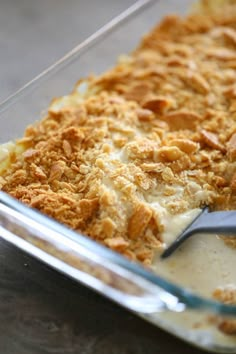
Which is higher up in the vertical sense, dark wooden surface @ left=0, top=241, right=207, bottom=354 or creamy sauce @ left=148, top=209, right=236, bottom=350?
dark wooden surface @ left=0, top=241, right=207, bottom=354

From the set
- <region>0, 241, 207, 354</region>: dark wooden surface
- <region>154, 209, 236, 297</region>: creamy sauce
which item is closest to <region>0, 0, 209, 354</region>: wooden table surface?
<region>0, 241, 207, 354</region>: dark wooden surface

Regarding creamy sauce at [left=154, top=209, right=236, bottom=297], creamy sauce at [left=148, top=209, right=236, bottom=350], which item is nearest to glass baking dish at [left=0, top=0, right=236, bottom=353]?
creamy sauce at [left=148, top=209, right=236, bottom=350]

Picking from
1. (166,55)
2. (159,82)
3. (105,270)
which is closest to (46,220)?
(105,270)

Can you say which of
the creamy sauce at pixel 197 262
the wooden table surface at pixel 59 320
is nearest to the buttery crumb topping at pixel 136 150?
the creamy sauce at pixel 197 262

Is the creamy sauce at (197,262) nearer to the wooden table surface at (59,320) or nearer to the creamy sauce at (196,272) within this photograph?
the creamy sauce at (196,272)

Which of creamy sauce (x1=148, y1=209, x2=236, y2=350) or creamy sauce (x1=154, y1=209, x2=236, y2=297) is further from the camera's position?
creamy sauce (x1=154, y1=209, x2=236, y2=297)

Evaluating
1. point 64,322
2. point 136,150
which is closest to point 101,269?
point 64,322

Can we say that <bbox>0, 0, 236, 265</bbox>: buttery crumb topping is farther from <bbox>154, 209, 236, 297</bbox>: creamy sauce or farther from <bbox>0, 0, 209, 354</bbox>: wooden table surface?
<bbox>0, 0, 209, 354</bbox>: wooden table surface
